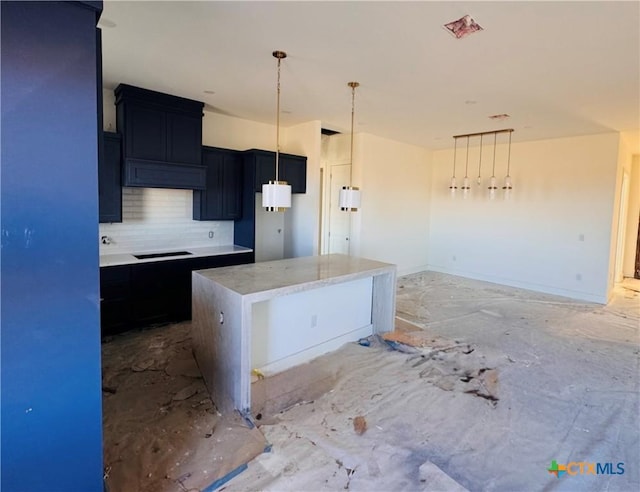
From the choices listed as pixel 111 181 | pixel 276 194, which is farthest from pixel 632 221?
pixel 111 181

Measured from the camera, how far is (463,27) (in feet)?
8.00

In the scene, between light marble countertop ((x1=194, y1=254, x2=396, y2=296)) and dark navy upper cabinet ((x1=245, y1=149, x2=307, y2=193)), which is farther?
dark navy upper cabinet ((x1=245, y1=149, x2=307, y2=193))

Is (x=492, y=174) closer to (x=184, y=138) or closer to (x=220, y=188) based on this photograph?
(x=220, y=188)

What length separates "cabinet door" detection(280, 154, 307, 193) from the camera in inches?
198

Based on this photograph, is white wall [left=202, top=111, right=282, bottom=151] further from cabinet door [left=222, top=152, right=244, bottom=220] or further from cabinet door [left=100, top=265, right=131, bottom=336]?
cabinet door [left=100, top=265, right=131, bottom=336]

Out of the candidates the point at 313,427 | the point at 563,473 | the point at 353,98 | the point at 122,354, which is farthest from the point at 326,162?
the point at 563,473

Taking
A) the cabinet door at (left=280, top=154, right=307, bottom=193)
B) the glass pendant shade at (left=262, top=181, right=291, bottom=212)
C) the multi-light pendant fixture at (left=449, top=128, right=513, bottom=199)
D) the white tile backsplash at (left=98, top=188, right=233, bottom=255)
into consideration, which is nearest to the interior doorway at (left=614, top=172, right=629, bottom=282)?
the multi-light pendant fixture at (left=449, top=128, right=513, bottom=199)

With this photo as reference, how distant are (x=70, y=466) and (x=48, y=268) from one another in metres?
0.85

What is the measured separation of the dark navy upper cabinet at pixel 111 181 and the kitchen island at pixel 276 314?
1.49m

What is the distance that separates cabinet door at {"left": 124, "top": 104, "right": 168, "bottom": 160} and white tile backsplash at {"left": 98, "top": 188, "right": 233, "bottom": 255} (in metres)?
0.63

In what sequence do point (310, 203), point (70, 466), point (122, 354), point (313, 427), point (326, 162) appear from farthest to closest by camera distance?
point (326, 162)
point (310, 203)
point (122, 354)
point (313, 427)
point (70, 466)

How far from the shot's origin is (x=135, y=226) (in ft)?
14.5

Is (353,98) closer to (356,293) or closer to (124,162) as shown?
(356,293)

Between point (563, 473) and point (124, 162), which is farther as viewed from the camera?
point (124, 162)
